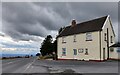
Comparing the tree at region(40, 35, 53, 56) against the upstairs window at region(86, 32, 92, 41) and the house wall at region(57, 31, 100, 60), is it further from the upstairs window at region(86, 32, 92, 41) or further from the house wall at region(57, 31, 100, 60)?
the upstairs window at region(86, 32, 92, 41)

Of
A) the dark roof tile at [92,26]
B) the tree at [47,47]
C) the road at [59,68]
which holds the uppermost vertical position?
the dark roof tile at [92,26]

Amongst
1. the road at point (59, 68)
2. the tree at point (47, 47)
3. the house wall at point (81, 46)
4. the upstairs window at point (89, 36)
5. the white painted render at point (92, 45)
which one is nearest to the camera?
the road at point (59, 68)

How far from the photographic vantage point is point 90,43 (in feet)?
133

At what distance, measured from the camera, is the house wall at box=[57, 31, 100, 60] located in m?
39.0

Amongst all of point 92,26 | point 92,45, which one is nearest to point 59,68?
point 92,45

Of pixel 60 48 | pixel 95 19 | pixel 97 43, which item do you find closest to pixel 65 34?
pixel 60 48

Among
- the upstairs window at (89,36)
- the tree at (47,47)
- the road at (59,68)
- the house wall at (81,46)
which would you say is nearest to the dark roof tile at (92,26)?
the upstairs window at (89,36)

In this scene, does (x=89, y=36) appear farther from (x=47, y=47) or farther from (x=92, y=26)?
(x=47, y=47)

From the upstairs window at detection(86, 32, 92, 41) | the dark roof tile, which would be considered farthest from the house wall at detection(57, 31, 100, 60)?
the dark roof tile

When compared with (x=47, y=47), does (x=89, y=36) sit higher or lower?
higher

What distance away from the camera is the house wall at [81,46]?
128ft

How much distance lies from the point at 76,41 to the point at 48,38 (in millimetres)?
31734

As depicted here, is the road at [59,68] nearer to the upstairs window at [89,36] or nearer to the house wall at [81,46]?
the house wall at [81,46]

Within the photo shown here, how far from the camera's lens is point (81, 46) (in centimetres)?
4319
